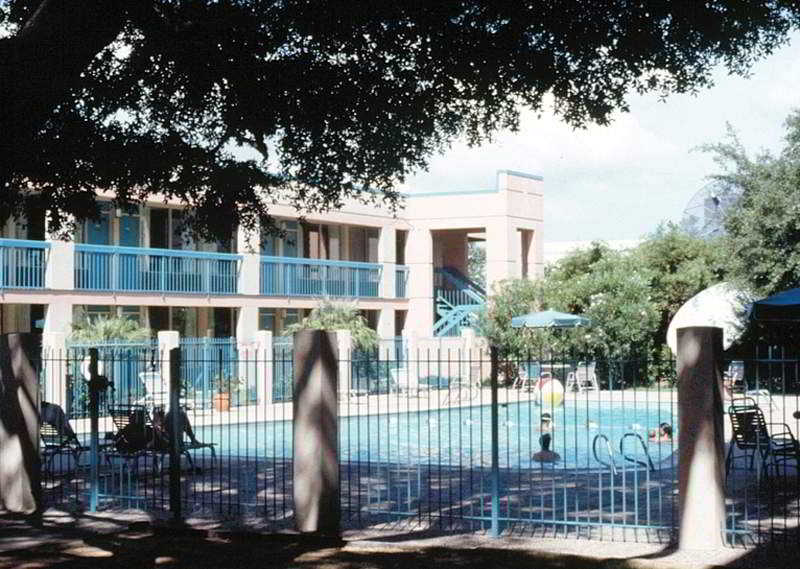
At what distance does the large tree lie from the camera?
12.6 meters

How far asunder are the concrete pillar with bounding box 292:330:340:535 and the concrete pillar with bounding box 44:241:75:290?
17805 millimetres

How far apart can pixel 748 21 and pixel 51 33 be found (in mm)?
7176

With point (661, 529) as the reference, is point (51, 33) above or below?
above

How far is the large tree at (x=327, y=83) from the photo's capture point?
1263 centimetres

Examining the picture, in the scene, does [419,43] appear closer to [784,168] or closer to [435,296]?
[784,168]

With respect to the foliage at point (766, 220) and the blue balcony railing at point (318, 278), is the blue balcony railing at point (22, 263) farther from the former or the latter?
the foliage at point (766, 220)

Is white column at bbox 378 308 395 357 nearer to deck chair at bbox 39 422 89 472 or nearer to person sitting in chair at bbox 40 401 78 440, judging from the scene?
deck chair at bbox 39 422 89 472

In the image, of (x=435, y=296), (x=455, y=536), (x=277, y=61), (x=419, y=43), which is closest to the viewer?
(x=455, y=536)

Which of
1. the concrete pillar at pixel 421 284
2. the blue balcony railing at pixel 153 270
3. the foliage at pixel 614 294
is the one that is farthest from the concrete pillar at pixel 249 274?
the concrete pillar at pixel 421 284

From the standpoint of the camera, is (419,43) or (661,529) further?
(419,43)

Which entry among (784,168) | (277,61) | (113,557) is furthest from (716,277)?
(113,557)

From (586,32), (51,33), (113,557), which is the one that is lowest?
Result: (113,557)

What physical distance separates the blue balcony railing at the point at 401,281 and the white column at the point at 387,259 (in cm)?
51

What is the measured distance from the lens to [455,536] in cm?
1160
